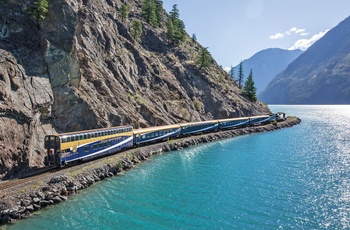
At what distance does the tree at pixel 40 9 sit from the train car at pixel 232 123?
205ft

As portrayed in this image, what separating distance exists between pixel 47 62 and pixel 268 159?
45655 millimetres

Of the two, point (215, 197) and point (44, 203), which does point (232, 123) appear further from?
point (44, 203)

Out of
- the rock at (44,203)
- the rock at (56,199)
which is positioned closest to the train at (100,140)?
the rock at (56,199)

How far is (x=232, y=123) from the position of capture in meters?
100

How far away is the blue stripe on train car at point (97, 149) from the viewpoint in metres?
40.0

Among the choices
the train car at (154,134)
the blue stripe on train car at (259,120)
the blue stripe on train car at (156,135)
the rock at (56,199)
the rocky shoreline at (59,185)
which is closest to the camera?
the rocky shoreline at (59,185)

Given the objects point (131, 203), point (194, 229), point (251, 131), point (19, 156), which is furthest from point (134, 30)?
point (194, 229)

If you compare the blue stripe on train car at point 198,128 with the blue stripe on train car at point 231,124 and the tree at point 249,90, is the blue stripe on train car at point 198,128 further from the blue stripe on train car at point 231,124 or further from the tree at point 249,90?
the tree at point 249,90

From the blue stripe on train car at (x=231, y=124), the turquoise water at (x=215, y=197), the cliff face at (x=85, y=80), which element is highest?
the cliff face at (x=85, y=80)

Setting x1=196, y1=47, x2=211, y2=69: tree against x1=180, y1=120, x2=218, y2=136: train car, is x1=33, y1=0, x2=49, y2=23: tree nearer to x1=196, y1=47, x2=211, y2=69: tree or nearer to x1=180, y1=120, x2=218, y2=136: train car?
x1=180, y1=120, x2=218, y2=136: train car

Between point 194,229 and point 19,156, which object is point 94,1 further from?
point 194,229

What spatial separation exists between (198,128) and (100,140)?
41526 mm

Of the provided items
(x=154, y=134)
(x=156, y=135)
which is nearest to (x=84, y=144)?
(x=154, y=134)

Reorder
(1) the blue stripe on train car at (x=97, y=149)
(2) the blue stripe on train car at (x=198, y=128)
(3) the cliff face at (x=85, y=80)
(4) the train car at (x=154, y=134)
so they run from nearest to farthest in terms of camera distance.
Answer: (3) the cliff face at (x=85, y=80)
(1) the blue stripe on train car at (x=97, y=149)
(4) the train car at (x=154, y=134)
(2) the blue stripe on train car at (x=198, y=128)
